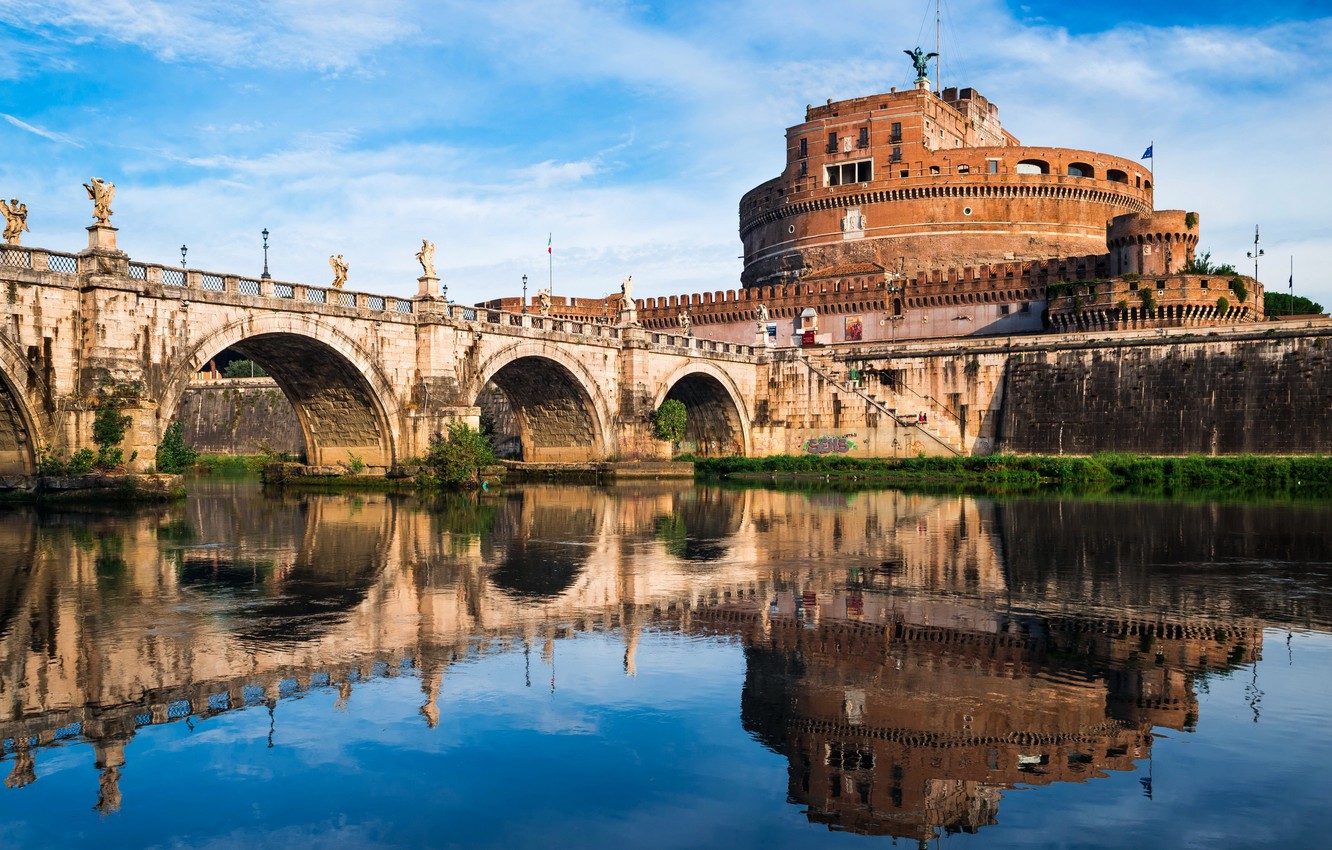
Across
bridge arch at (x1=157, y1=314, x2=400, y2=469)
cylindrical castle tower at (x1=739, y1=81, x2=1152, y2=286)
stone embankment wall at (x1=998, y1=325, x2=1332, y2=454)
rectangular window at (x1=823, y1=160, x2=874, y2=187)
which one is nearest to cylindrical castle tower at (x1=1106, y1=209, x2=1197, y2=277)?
stone embankment wall at (x1=998, y1=325, x2=1332, y2=454)

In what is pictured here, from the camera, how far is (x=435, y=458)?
3956 centimetres

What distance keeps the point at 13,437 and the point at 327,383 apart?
37.1ft

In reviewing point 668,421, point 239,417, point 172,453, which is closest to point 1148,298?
point 668,421

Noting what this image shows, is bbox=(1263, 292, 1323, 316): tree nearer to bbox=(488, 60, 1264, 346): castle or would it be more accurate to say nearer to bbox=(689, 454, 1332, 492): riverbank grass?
bbox=(488, 60, 1264, 346): castle

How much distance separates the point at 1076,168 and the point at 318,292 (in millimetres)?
57847

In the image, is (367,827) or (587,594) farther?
A: (587,594)

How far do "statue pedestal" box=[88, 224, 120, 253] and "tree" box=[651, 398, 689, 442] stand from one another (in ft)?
82.6

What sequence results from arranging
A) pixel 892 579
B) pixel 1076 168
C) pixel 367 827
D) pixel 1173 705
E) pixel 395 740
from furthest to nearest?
pixel 1076 168
pixel 892 579
pixel 1173 705
pixel 395 740
pixel 367 827

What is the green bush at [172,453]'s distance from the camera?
31.9 meters

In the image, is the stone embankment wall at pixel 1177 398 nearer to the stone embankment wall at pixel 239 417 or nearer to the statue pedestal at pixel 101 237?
the statue pedestal at pixel 101 237

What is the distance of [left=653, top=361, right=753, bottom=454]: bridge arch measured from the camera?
5744 centimetres

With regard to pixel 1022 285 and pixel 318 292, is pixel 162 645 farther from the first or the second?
pixel 1022 285

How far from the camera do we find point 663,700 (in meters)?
10.2

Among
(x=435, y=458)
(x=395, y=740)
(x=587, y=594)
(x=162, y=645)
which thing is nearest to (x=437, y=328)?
(x=435, y=458)
